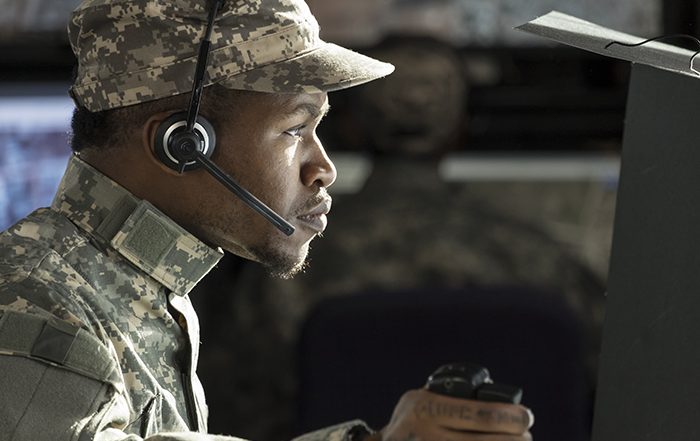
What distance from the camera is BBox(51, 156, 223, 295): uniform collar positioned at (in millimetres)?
1317

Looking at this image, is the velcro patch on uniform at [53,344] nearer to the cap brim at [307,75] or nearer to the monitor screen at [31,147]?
the cap brim at [307,75]

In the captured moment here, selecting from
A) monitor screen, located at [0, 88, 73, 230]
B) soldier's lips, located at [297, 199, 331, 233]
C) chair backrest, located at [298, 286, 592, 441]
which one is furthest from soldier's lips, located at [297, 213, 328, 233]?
monitor screen, located at [0, 88, 73, 230]

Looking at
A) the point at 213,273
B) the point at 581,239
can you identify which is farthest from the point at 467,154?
the point at 213,273

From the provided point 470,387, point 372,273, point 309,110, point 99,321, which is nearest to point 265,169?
point 309,110

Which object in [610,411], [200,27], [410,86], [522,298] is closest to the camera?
[610,411]

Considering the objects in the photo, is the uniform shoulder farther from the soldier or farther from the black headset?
the black headset

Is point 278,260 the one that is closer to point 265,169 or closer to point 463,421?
point 265,169

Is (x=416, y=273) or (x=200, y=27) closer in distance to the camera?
(x=200, y=27)

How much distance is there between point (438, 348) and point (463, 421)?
3.13 ft

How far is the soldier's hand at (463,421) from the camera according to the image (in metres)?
1.14

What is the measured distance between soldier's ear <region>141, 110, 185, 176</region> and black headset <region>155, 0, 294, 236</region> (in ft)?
0.04

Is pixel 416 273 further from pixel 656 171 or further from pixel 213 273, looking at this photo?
pixel 656 171

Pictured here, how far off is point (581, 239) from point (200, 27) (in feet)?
7.12

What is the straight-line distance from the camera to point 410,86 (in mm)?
3016
